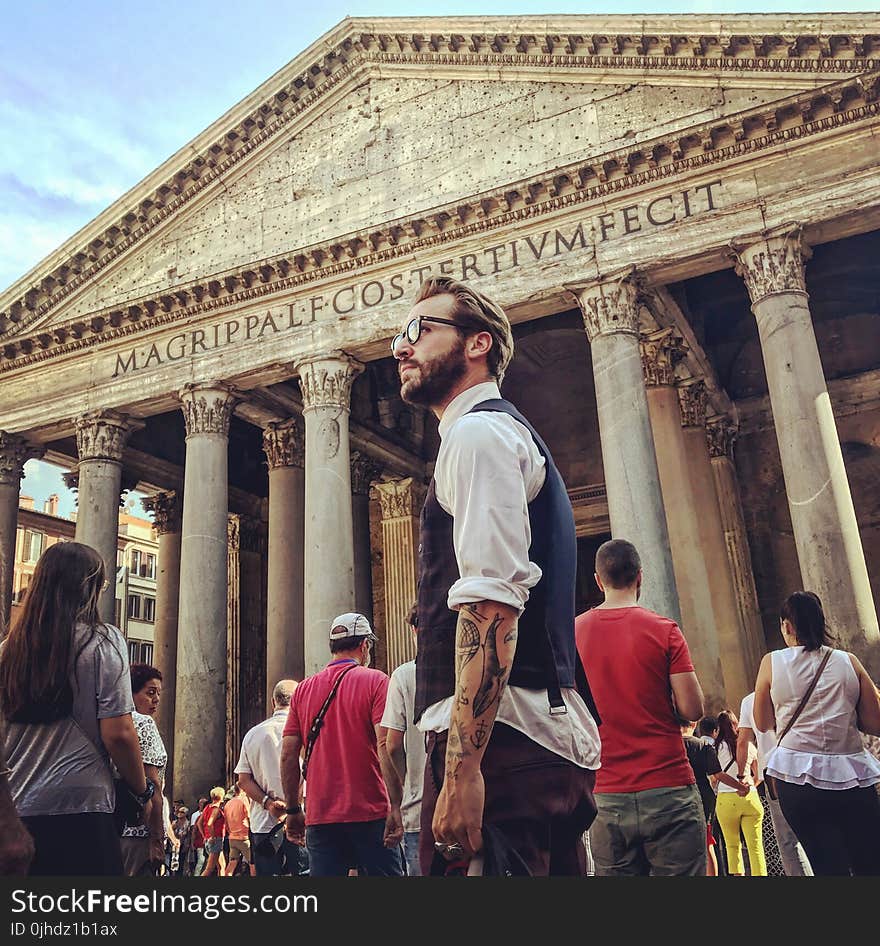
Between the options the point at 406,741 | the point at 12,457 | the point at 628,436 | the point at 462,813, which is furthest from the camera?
the point at 12,457

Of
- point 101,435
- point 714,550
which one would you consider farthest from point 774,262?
point 101,435

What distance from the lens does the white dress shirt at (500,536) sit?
189 centimetres

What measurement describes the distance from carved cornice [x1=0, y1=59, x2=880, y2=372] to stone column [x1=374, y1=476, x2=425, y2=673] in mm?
6867

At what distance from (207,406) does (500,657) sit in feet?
46.5

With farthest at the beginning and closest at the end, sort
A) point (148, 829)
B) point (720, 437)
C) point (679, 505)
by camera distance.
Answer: point (720, 437) → point (679, 505) → point (148, 829)

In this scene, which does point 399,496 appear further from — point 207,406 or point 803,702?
point 803,702

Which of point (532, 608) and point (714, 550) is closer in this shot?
point (532, 608)

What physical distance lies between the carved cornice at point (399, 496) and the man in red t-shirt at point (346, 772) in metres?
15.8

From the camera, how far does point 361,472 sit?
19.2 m

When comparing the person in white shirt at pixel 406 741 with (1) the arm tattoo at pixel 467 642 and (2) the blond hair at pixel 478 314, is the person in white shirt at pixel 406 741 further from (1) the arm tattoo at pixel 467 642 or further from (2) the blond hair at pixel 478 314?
(1) the arm tattoo at pixel 467 642

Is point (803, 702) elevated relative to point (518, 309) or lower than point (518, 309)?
lower

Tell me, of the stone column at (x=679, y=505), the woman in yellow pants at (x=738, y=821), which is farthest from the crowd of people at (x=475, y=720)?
the stone column at (x=679, y=505)

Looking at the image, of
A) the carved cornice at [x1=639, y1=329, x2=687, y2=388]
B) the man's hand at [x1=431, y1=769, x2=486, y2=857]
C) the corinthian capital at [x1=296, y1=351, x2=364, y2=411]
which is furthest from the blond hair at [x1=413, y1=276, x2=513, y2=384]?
the carved cornice at [x1=639, y1=329, x2=687, y2=388]

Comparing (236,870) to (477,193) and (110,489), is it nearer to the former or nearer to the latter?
(110,489)
